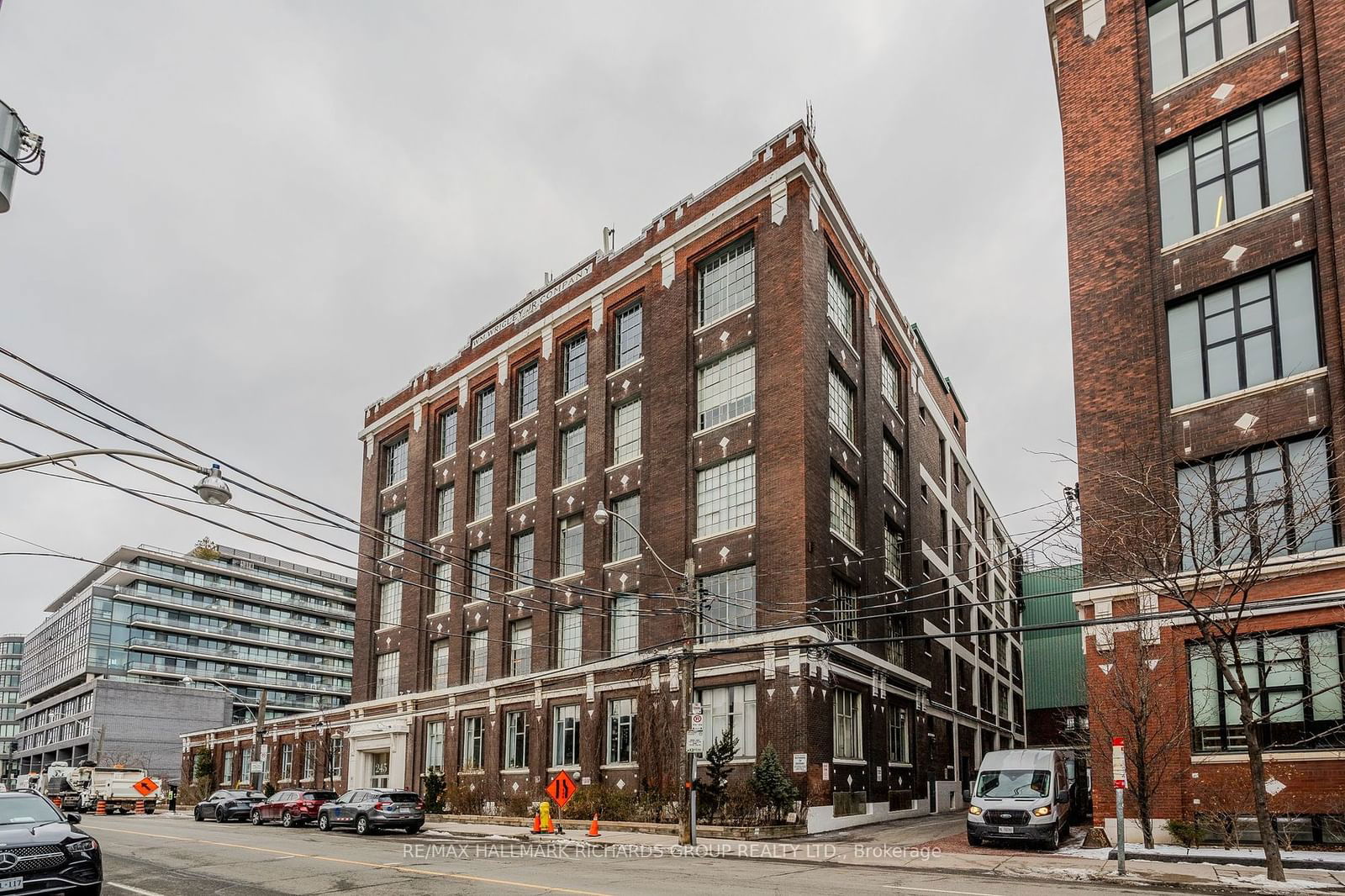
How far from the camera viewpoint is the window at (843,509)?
36906 mm

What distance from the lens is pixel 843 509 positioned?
38062 millimetres

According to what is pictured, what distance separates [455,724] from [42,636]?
120m

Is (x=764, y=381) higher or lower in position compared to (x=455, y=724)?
higher

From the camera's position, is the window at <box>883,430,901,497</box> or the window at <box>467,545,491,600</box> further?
the window at <box>467,545,491,600</box>

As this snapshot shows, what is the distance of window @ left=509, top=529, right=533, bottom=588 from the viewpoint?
4509cm

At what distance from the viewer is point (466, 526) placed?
49406mm

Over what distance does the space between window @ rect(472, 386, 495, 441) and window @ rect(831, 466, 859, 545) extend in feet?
61.4

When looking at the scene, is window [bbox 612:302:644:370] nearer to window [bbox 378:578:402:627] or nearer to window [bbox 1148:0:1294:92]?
window [bbox 378:578:402:627]

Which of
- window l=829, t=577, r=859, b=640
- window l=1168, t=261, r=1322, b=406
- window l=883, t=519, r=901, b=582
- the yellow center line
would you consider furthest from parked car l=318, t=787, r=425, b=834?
window l=1168, t=261, r=1322, b=406

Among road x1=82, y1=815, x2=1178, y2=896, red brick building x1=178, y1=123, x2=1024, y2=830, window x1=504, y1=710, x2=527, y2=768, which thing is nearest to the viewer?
road x1=82, y1=815, x2=1178, y2=896

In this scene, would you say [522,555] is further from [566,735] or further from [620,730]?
[620,730]

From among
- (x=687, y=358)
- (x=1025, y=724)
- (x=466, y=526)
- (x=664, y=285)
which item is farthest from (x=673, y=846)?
(x=1025, y=724)

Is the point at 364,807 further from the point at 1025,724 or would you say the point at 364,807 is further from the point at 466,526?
the point at 1025,724

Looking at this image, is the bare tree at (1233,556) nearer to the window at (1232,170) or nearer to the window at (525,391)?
the window at (1232,170)
